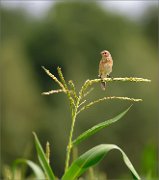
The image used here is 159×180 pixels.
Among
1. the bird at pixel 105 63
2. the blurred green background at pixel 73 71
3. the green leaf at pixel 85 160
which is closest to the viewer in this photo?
the bird at pixel 105 63

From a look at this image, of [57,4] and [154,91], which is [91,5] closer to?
[57,4]

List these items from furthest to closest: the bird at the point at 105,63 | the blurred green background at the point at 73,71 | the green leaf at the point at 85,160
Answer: the blurred green background at the point at 73,71 → the green leaf at the point at 85,160 → the bird at the point at 105,63

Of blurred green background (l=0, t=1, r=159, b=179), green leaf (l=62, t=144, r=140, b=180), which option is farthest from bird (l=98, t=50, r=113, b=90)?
blurred green background (l=0, t=1, r=159, b=179)

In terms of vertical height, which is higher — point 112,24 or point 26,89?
point 112,24

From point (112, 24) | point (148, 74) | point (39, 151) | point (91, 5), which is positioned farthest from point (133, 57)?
point (39, 151)

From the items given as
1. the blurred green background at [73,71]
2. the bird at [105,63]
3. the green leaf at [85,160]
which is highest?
the bird at [105,63]

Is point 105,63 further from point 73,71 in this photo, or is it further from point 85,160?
point 73,71

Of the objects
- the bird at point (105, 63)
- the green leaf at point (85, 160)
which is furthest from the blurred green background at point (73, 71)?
the bird at point (105, 63)

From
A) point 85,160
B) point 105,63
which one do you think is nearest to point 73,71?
point 85,160

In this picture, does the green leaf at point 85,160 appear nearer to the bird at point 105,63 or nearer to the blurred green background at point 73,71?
the bird at point 105,63
